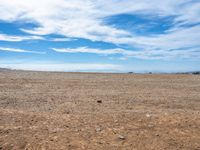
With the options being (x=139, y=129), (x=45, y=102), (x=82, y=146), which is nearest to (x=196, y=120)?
(x=139, y=129)

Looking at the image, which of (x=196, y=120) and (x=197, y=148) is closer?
(x=197, y=148)

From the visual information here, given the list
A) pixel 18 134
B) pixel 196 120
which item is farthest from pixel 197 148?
pixel 18 134

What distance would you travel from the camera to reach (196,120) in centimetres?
1005

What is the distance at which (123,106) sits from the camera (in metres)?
14.1

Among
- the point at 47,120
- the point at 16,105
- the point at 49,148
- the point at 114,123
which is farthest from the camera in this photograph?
the point at 16,105

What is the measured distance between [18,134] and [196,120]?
536 centimetres

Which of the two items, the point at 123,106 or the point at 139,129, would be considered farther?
the point at 123,106

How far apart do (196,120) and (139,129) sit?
2176 mm

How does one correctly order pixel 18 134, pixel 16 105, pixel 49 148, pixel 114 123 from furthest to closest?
1. pixel 16 105
2. pixel 114 123
3. pixel 18 134
4. pixel 49 148

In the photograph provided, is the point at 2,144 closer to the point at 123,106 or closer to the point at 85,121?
the point at 85,121

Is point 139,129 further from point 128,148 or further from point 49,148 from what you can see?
point 49,148

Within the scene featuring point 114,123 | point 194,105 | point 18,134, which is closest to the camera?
point 18,134

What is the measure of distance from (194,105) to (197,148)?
293 inches

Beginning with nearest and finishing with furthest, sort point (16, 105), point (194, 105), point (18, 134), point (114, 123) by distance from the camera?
point (18, 134) → point (114, 123) → point (16, 105) → point (194, 105)
